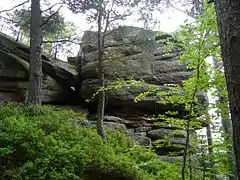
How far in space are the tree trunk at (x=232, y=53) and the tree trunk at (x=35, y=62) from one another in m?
6.79

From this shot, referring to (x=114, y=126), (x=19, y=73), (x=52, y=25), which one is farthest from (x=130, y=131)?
(x=19, y=73)

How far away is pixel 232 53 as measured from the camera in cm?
176

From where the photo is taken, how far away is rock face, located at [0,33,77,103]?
36.2ft

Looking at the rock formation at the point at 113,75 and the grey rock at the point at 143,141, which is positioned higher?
the rock formation at the point at 113,75

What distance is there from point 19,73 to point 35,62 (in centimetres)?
385

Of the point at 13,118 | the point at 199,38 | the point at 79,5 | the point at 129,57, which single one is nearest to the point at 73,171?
the point at 13,118

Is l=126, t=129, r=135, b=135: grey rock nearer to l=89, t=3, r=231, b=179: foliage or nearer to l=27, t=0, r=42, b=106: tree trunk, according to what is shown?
l=27, t=0, r=42, b=106: tree trunk

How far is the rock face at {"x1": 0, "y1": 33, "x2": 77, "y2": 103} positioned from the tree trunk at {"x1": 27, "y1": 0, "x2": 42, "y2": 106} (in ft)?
11.6

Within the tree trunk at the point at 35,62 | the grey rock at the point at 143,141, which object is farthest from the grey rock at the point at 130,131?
the tree trunk at the point at 35,62

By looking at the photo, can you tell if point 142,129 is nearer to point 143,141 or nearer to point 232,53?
point 143,141

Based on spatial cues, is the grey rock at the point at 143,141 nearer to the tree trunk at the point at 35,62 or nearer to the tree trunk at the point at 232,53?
the tree trunk at the point at 35,62

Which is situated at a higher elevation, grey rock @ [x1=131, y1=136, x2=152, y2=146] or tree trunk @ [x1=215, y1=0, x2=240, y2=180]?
tree trunk @ [x1=215, y1=0, x2=240, y2=180]

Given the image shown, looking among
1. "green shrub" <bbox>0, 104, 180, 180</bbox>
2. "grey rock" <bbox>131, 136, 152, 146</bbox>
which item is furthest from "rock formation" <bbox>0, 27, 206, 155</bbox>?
"green shrub" <bbox>0, 104, 180, 180</bbox>

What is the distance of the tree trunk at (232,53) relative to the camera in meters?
1.69
